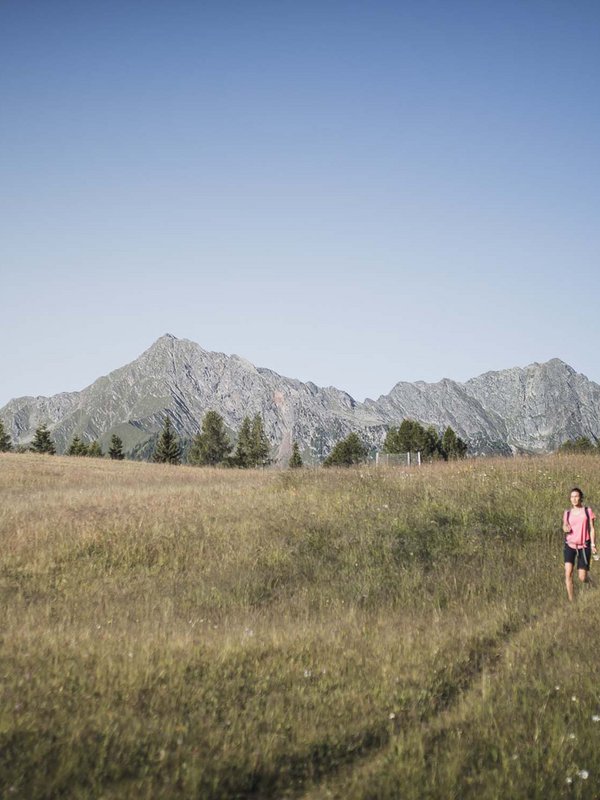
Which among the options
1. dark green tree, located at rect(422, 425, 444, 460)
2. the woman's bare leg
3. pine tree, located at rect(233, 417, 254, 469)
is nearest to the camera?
the woman's bare leg

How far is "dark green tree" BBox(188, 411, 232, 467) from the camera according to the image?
9856 centimetres

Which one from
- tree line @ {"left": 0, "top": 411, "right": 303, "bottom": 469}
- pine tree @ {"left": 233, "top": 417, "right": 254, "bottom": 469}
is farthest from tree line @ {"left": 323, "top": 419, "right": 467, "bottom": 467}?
pine tree @ {"left": 233, "top": 417, "right": 254, "bottom": 469}

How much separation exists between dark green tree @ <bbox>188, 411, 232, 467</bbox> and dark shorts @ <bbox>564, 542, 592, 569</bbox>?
8687 centimetres

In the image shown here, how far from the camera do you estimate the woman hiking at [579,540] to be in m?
12.9

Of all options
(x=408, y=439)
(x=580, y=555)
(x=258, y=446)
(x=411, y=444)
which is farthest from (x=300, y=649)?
(x=258, y=446)

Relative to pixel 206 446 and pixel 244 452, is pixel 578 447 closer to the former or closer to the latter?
pixel 244 452

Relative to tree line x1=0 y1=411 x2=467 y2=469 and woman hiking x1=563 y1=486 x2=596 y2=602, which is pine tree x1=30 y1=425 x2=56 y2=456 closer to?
tree line x1=0 y1=411 x2=467 y2=469

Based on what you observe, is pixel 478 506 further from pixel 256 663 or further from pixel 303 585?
pixel 256 663

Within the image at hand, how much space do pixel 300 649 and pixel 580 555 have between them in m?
7.34

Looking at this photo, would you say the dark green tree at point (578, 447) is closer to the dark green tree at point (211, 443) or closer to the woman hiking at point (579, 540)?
the woman hiking at point (579, 540)

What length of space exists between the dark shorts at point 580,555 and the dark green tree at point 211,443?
86.9m

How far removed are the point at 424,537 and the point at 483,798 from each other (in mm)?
11104

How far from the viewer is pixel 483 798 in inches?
202

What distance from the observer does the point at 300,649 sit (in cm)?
854
